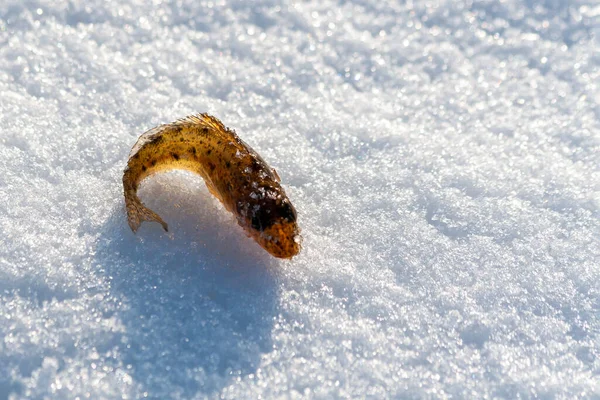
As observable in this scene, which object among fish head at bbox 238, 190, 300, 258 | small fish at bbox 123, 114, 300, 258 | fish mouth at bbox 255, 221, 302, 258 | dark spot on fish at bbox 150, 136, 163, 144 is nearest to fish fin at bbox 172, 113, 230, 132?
small fish at bbox 123, 114, 300, 258

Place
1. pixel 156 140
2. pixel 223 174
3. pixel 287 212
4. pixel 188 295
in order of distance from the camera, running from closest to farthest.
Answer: pixel 188 295 < pixel 287 212 < pixel 223 174 < pixel 156 140

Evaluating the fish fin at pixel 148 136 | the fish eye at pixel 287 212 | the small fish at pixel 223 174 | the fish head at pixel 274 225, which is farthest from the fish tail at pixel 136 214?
the fish eye at pixel 287 212

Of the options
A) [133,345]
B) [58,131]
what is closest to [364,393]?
[133,345]

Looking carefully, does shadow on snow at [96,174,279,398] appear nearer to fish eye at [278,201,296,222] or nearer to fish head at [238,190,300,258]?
fish head at [238,190,300,258]

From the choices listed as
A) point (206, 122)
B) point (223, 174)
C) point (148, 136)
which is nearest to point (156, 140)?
point (148, 136)

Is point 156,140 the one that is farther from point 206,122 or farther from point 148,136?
point 206,122

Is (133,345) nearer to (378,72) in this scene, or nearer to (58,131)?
(58,131)

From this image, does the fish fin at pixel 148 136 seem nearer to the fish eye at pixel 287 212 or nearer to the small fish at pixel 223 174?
A: the small fish at pixel 223 174

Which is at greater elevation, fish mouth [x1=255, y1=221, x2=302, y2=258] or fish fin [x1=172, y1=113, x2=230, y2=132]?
fish fin [x1=172, y1=113, x2=230, y2=132]
